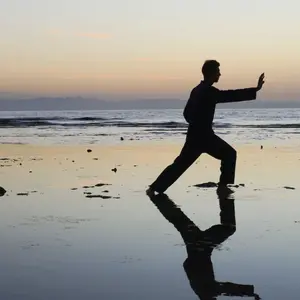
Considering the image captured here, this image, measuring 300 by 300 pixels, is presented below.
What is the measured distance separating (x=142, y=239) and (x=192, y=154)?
3.32m

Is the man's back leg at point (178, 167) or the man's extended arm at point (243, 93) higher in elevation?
the man's extended arm at point (243, 93)

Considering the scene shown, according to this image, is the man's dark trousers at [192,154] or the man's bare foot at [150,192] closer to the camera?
the man's bare foot at [150,192]

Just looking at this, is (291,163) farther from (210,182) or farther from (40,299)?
(40,299)

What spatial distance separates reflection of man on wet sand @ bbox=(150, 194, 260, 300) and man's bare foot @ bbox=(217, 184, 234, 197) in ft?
1.66

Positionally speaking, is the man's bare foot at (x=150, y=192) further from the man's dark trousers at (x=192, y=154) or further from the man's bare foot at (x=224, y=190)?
the man's bare foot at (x=224, y=190)

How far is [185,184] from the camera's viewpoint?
9.53 m

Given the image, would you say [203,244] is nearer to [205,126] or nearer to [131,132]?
[205,126]

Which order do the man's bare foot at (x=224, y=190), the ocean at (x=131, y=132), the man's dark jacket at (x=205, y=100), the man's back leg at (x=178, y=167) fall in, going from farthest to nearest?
the ocean at (x=131, y=132) < the man's back leg at (x=178, y=167) < the man's bare foot at (x=224, y=190) < the man's dark jacket at (x=205, y=100)

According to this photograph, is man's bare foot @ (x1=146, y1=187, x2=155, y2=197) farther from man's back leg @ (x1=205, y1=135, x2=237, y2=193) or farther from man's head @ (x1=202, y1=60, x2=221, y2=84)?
man's head @ (x1=202, y1=60, x2=221, y2=84)

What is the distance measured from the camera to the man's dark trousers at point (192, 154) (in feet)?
27.8

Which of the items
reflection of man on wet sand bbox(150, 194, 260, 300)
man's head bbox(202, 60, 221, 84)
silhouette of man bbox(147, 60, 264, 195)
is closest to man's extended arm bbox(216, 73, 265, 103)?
silhouette of man bbox(147, 60, 264, 195)

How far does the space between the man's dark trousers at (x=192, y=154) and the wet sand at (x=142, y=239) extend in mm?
228

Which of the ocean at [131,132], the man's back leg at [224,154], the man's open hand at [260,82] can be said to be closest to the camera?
the man's open hand at [260,82]

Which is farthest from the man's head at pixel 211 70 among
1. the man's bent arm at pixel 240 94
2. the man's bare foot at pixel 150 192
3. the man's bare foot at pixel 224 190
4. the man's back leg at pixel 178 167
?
the man's bare foot at pixel 150 192
